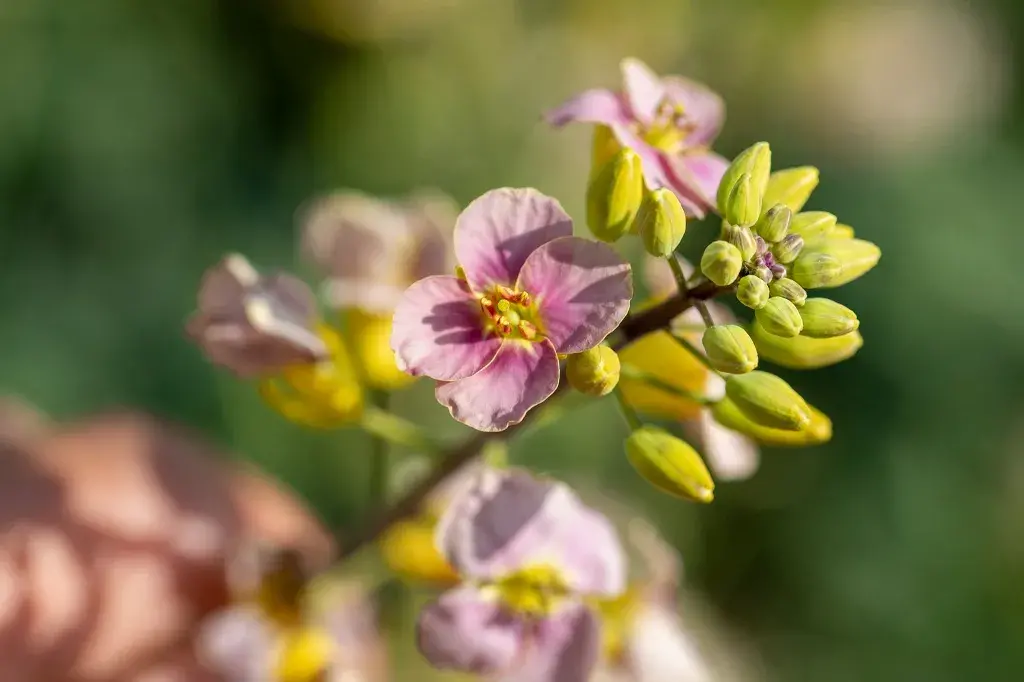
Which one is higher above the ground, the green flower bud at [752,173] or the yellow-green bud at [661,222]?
the green flower bud at [752,173]

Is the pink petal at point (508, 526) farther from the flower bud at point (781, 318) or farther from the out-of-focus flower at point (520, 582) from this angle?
the flower bud at point (781, 318)

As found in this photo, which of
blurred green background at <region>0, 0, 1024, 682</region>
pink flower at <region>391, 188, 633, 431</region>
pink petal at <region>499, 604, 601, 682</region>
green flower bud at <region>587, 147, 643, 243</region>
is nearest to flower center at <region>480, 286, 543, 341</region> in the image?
pink flower at <region>391, 188, 633, 431</region>

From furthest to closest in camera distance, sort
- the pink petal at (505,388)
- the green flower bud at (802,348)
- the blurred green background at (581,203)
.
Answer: the blurred green background at (581,203) → the green flower bud at (802,348) → the pink petal at (505,388)

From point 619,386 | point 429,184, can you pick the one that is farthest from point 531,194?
point 429,184

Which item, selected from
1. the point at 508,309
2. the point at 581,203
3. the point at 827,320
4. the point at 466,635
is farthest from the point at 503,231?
the point at 581,203

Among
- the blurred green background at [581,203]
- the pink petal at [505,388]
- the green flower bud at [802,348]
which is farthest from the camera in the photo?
the blurred green background at [581,203]

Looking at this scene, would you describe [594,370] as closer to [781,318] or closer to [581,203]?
[781,318]

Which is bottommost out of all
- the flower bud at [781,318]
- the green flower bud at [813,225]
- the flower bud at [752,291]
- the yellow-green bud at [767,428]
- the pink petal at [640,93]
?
the yellow-green bud at [767,428]

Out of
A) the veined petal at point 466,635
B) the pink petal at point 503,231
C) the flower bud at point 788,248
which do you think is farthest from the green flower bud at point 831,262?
the veined petal at point 466,635
